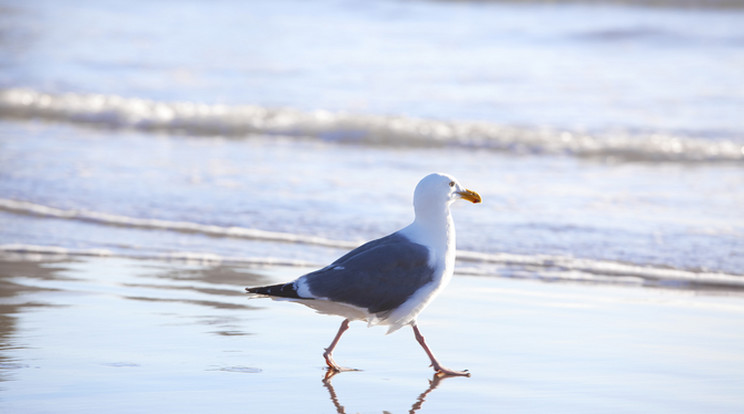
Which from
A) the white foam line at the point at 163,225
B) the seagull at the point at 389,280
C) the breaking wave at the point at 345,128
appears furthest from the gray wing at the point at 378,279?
the breaking wave at the point at 345,128

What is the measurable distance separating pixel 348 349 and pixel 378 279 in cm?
52

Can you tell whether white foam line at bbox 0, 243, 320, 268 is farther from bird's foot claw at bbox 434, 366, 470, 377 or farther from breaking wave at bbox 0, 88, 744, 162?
breaking wave at bbox 0, 88, 744, 162

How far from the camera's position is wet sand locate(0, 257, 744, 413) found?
3.89 metres

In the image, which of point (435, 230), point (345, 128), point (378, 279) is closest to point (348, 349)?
point (378, 279)

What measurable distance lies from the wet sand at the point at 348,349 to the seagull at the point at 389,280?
9.6 inches

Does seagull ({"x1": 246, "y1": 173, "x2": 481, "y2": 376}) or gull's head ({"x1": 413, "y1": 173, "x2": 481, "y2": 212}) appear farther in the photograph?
→ gull's head ({"x1": 413, "y1": 173, "x2": 481, "y2": 212})

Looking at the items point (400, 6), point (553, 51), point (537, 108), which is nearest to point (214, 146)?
point (537, 108)

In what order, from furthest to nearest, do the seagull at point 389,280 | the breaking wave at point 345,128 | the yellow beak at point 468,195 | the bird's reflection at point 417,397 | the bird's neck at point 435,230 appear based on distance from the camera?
the breaking wave at point 345,128 < the yellow beak at point 468,195 < the bird's neck at point 435,230 < the seagull at point 389,280 < the bird's reflection at point 417,397

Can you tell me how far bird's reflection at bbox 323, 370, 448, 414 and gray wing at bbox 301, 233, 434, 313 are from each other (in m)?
0.33

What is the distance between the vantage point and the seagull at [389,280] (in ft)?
13.9

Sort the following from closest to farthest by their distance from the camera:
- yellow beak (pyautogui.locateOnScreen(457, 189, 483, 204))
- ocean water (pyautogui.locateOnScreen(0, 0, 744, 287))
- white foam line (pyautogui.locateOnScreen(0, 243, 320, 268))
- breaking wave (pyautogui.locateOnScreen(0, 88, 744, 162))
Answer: yellow beak (pyautogui.locateOnScreen(457, 189, 483, 204))
white foam line (pyautogui.locateOnScreen(0, 243, 320, 268))
ocean water (pyautogui.locateOnScreen(0, 0, 744, 287))
breaking wave (pyautogui.locateOnScreen(0, 88, 744, 162))

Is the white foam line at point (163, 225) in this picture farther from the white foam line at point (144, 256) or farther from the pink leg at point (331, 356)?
the pink leg at point (331, 356)

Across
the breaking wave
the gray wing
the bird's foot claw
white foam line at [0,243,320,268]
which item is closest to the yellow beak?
the gray wing

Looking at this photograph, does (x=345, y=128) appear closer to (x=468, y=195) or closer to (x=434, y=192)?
(x=468, y=195)
